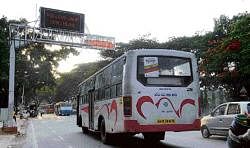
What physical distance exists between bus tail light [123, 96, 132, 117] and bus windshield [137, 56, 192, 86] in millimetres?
696

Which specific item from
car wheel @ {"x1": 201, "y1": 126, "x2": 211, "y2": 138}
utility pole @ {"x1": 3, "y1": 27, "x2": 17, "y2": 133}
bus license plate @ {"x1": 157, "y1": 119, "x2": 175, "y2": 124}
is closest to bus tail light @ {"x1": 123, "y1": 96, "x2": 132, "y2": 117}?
bus license plate @ {"x1": 157, "y1": 119, "x2": 175, "y2": 124}

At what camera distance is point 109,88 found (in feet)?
52.0

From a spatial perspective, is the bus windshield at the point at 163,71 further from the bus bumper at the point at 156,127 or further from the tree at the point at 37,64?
the tree at the point at 37,64

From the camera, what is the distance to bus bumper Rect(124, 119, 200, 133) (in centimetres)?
1320

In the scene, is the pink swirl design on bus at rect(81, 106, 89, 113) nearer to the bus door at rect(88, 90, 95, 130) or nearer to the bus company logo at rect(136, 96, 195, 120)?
the bus door at rect(88, 90, 95, 130)

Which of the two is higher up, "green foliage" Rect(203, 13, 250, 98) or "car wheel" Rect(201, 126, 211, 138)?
"green foliage" Rect(203, 13, 250, 98)

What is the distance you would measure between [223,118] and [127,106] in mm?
5382

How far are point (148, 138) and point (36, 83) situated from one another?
152ft

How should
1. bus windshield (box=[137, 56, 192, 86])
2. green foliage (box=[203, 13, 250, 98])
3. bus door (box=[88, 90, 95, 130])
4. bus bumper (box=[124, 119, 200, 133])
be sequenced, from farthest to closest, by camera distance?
1. green foliage (box=[203, 13, 250, 98])
2. bus door (box=[88, 90, 95, 130])
3. bus windshield (box=[137, 56, 192, 86])
4. bus bumper (box=[124, 119, 200, 133])

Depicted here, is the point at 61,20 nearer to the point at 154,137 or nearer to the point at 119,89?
the point at 154,137

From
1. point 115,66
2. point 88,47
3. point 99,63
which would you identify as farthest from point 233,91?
point 115,66

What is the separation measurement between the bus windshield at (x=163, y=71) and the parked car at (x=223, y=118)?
3.20m

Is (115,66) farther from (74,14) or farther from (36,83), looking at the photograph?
(36,83)

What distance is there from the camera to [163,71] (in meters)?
13.6
